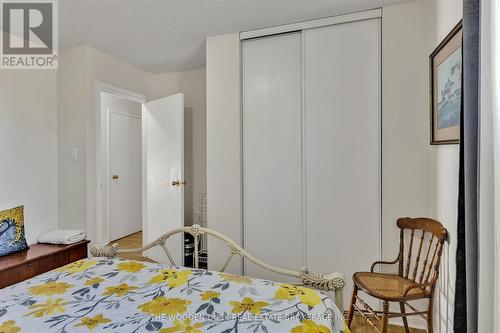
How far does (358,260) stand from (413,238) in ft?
1.51

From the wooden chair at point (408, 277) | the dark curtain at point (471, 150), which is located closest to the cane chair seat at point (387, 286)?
the wooden chair at point (408, 277)

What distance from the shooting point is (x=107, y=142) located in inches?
180

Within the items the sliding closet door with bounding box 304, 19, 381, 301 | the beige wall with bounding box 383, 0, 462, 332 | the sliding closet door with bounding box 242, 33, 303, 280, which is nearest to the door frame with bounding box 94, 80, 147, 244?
the sliding closet door with bounding box 242, 33, 303, 280

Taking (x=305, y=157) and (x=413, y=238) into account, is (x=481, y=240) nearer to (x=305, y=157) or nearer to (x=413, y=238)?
(x=413, y=238)

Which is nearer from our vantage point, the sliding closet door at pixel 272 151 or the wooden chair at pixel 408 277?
the wooden chair at pixel 408 277

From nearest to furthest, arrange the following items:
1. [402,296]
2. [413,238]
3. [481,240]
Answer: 1. [481,240]
2. [402,296]
3. [413,238]

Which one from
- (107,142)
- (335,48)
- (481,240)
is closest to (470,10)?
(481,240)

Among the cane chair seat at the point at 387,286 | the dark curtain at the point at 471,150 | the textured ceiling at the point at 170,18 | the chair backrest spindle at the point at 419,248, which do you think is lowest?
the cane chair seat at the point at 387,286

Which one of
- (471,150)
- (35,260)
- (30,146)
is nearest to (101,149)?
(30,146)

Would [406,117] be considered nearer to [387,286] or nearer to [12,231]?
[387,286]

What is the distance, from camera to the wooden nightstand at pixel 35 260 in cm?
221

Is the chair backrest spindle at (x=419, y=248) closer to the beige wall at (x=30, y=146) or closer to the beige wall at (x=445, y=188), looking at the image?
the beige wall at (x=445, y=188)

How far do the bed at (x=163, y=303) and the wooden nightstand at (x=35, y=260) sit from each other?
0.98 meters

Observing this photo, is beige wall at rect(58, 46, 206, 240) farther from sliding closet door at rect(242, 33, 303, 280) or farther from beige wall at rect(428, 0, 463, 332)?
beige wall at rect(428, 0, 463, 332)
